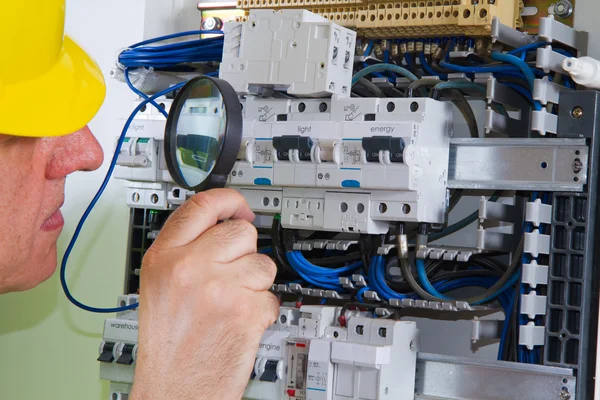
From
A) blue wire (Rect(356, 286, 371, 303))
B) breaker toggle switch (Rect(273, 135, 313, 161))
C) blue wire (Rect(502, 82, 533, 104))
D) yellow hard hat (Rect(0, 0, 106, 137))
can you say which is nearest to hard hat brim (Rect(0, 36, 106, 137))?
yellow hard hat (Rect(0, 0, 106, 137))

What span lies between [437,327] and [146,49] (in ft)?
2.81

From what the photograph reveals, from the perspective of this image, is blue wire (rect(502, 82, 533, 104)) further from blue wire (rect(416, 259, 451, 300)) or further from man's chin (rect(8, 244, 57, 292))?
man's chin (rect(8, 244, 57, 292))

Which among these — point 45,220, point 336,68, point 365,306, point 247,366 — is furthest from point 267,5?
point 247,366

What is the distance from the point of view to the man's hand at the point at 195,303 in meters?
1.02

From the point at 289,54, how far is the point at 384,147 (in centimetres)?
27

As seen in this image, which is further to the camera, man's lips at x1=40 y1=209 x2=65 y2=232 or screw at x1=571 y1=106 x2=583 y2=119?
screw at x1=571 y1=106 x2=583 y2=119

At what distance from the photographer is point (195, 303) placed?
1024mm

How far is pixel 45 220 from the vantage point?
115 cm

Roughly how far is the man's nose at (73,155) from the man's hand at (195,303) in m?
0.19

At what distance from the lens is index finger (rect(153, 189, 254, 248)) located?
40.5 inches

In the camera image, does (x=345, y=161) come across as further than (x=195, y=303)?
Yes

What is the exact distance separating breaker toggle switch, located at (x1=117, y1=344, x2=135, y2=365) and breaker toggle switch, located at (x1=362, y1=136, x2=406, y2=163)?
67cm

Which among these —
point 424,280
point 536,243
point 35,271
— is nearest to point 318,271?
point 424,280

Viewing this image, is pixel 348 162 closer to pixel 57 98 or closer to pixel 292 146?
pixel 292 146
